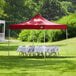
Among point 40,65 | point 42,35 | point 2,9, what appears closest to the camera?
point 40,65

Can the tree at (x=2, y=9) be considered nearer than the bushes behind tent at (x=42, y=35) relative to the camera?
No

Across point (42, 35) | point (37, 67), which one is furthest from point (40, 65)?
point (42, 35)

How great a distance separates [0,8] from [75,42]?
83.5 ft

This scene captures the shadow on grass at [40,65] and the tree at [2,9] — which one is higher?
the tree at [2,9]

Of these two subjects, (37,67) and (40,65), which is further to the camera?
(40,65)

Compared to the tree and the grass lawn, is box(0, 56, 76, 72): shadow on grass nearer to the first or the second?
the grass lawn

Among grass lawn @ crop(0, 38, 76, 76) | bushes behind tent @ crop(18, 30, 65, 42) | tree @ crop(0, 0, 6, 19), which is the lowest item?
grass lawn @ crop(0, 38, 76, 76)

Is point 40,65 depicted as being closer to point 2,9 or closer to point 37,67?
point 37,67

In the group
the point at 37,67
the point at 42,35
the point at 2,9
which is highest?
the point at 2,9

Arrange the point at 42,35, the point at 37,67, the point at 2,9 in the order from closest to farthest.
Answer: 1. the point at 37,67
2. the point at 42,35
3. the point at 2,9

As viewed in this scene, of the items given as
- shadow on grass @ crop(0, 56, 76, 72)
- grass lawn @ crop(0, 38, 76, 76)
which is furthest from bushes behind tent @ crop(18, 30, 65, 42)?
shadow on grass @ crop(0, 56, 76, 72)

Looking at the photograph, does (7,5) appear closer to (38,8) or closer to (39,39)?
(38,8)

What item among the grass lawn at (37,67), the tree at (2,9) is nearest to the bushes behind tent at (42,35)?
the tree at (2,9)

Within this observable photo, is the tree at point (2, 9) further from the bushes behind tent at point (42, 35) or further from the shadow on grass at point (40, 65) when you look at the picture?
the shadow on grass at point (40, 65)
